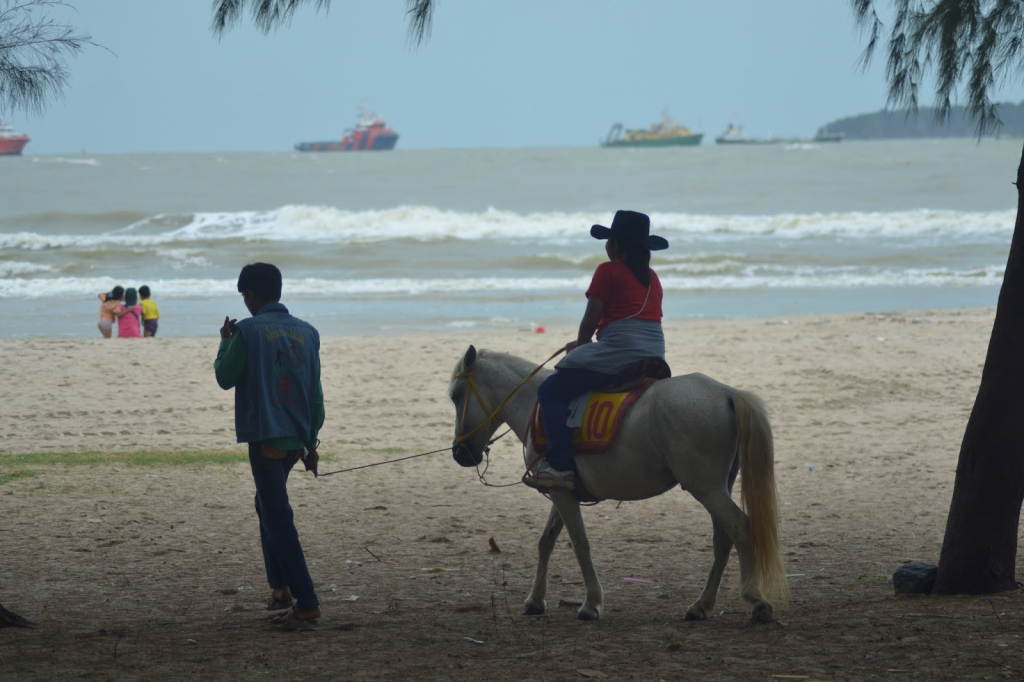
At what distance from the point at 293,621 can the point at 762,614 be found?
217 cm

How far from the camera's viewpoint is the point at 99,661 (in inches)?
164

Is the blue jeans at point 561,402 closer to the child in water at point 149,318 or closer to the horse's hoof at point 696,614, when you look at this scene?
the horse's hoof at point 696,614

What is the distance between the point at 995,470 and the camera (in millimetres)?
4973

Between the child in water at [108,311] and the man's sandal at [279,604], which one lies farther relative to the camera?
the child in water at [108,311]

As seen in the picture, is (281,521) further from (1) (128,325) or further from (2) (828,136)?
(2) (828,136)

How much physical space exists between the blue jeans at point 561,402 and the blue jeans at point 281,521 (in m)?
1.22

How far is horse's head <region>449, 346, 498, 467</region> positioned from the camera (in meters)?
5.53

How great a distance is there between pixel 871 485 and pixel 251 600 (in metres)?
5.33

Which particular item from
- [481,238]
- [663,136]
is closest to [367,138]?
[663,136]

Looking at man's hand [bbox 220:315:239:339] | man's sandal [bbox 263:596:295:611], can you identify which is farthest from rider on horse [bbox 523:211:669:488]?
man's hand [bbox 220:315:239:339]

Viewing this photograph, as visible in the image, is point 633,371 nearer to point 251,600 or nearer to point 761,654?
point 761,654

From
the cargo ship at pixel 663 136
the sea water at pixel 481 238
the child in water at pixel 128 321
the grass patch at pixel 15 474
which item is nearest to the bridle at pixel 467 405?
the grass patch at pixel 15 474

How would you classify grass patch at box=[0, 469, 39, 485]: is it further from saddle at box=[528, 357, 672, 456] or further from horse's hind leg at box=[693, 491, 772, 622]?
horse's hind leg at box=[693, 491, 772, 622]

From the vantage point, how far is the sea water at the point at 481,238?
859 inches
